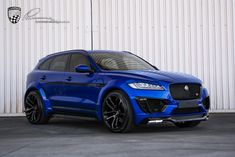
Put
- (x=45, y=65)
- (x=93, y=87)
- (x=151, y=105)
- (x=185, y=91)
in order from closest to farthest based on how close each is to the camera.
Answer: (x=151, y=105)
(x=185, y=91)
(x=93, y=87)
(x=45, y=65)

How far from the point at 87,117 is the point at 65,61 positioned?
1.49 meters

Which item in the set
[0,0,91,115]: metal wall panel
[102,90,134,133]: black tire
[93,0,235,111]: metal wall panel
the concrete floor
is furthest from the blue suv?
[93,0,235,111]: metal wall panel

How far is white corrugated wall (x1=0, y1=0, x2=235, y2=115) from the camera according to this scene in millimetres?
13859

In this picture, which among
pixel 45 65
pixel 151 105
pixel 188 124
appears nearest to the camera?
pixel 151 105

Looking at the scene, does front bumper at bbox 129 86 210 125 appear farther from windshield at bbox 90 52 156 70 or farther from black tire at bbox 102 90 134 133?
windshield at bbox 90 52 156 70

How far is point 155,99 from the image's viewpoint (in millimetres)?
8062

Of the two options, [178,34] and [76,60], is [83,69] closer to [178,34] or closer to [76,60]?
[76,60]

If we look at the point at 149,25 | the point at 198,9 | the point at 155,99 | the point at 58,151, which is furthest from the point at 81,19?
the point at 58,151

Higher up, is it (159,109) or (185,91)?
(185,91)

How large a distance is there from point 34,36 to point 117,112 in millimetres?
6402

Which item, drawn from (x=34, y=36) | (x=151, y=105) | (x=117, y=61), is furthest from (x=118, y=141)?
(x=34, y=36)

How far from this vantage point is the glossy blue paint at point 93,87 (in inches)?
318

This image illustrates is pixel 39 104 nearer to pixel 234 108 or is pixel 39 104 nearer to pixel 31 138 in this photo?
pixel 31 138

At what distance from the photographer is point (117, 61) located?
9414 millimetres
